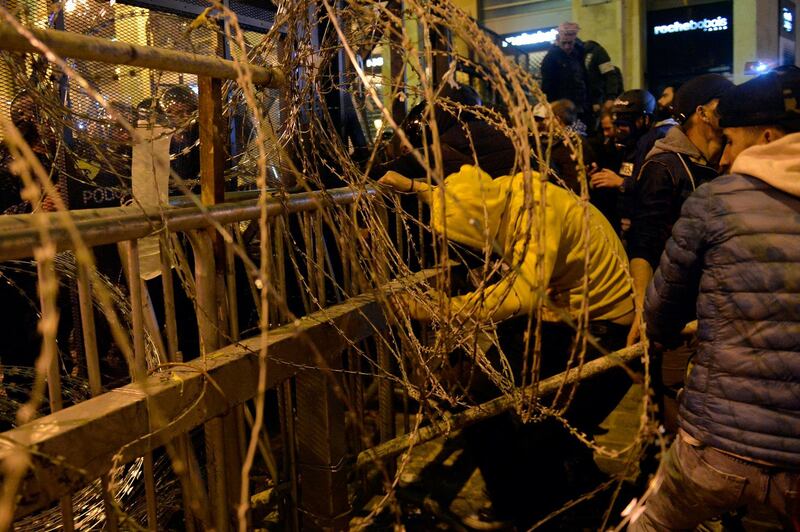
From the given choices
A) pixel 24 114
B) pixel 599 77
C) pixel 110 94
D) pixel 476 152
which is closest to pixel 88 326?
pixel 24 114

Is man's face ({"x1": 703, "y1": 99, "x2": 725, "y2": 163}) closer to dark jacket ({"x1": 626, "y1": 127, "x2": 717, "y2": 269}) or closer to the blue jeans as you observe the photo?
dark jacket ({"x1": 626, "y1": 127, "x2": 717, "y2": 269})

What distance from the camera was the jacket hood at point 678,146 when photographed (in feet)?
15.1

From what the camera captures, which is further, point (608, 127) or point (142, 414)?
point (608, 127)

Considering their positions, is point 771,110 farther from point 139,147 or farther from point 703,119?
point 139,147

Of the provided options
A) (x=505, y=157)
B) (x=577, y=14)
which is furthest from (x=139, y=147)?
(x=577, y=14)

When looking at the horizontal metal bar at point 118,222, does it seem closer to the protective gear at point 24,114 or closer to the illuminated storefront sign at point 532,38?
the protective gear at point 24,114

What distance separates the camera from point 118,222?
7.20 feet

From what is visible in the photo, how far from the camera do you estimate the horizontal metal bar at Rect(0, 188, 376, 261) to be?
186cm

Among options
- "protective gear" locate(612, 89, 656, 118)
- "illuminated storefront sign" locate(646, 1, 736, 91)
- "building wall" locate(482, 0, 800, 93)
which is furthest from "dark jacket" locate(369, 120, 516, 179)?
"illuminated storefront sign" locate(646, 1, 736, 91)

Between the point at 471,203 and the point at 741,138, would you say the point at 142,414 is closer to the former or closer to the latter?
the point at 471,203

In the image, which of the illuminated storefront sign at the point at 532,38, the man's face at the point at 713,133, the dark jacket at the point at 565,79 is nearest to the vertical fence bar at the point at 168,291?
the man's face at the point at 713,133

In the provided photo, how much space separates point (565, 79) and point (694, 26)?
8408 millimetres

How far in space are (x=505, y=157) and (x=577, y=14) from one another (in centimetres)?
1347

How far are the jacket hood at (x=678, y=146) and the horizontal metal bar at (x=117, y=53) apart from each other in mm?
2930
